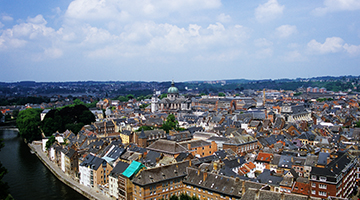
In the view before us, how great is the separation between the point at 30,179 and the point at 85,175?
459 inches

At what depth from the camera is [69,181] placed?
159ft

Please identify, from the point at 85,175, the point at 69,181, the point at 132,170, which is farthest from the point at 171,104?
the point at 132,170

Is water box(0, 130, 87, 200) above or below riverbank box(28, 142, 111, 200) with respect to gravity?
below

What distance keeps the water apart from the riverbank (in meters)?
0.57

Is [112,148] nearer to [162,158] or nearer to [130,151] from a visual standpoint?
[130,151]

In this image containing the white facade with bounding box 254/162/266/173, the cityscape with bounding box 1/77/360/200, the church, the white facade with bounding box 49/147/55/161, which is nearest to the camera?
the cityscape with bounding box 1/77/360/200

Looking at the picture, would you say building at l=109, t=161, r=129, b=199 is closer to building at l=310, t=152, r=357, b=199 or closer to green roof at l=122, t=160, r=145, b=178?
green roof at l=122, t=160, r=145, b=178

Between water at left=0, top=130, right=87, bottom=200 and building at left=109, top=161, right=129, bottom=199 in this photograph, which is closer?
building at left=109, top=161, right=129, bottom=199

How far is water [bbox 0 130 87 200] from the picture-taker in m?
44.4

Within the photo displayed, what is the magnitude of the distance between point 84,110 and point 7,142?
72.6 feet

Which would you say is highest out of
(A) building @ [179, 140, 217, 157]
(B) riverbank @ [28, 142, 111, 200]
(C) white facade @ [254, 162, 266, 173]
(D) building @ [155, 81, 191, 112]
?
(D) building @ [155, 81, 191, 112]

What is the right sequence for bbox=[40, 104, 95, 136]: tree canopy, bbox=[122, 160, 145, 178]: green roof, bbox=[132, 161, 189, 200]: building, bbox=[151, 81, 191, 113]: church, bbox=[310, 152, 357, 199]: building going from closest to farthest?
bbox=[310, 152, 357, 199]: building
bbox=[132, 161, 189, 200]: building
bbox=[122, 160, 145, 178]: green roof
bbox=[40, 104, 95, 136]: tree canopy
bbox=[151, 81, 191, 113]: church

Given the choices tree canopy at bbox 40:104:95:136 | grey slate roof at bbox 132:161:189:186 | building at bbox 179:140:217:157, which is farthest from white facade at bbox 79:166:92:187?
tree canopy at bbox 40:104:95:136

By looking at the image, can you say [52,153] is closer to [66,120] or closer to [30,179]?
[30,179]
